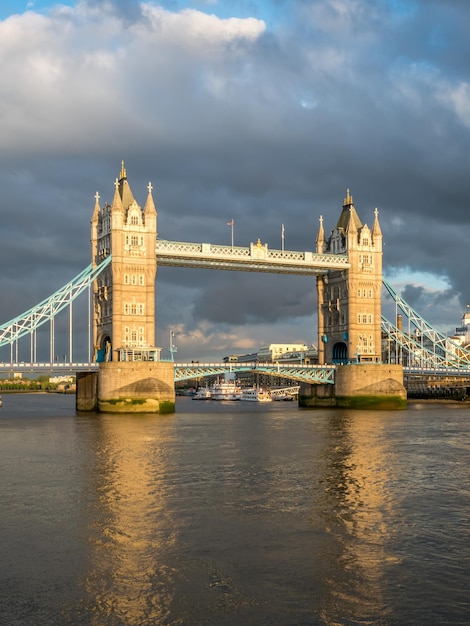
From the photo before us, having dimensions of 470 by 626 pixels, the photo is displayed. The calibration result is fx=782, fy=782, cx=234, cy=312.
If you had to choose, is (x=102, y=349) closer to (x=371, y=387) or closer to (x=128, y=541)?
(x=371, y=387)

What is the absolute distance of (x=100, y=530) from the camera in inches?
848

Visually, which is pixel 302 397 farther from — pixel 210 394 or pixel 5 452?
pixel 210 394

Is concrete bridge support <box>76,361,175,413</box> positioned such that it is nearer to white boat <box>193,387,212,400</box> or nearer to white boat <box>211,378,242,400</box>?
white boat <box>211,378,242,400</box>

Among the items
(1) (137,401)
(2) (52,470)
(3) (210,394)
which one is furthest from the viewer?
(3) (210,394)

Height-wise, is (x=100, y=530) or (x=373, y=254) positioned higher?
(x=373, y=254)

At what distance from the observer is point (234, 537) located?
821 inches

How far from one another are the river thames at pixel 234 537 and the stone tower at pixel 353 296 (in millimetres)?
47797

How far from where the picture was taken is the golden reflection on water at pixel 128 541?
50.7 feet

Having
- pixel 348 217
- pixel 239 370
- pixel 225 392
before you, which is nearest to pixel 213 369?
pixel 239 370

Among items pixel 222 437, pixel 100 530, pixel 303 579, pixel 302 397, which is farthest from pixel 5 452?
pixel 302 397

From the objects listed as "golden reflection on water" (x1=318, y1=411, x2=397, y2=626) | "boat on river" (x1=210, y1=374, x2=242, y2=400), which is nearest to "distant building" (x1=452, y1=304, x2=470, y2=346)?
"boat on river" (x1=210, y1=374, x2=242, y2=400)

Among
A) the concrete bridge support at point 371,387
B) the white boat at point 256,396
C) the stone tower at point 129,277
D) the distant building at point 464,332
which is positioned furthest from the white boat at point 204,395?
the stone tower at point 129,277

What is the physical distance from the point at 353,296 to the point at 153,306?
24468 millimetres

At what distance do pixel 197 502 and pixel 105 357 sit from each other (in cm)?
5478
